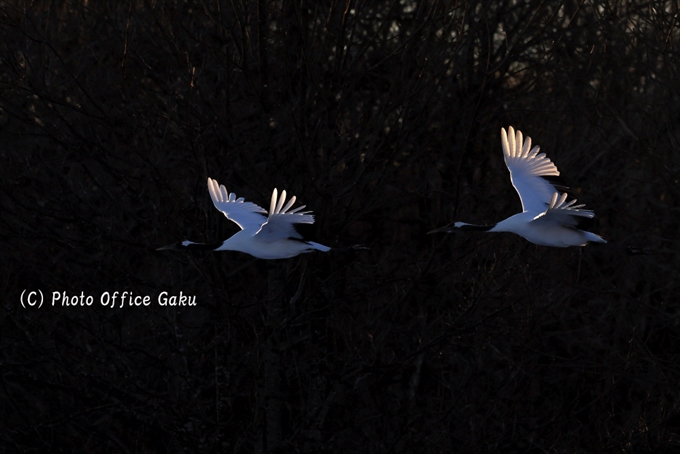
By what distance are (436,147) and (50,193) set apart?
5539 millimetres

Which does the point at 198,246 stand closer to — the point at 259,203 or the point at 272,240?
the point at 272,240

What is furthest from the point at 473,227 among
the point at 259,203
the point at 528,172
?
the point at 259,203

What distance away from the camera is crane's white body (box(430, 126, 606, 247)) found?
935cm

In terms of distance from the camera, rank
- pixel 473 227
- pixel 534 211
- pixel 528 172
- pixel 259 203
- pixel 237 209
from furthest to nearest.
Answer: pixel 259 203 < pixel 237 209 < pixel 528 172 < pixel 534 211 < pixel 473 227

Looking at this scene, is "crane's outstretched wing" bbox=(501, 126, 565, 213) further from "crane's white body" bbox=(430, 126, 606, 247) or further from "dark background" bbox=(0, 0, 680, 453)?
"dark background" bbox=(0, 0, 680, 453)

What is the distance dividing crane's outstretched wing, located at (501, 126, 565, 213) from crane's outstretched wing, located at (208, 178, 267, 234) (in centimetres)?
233

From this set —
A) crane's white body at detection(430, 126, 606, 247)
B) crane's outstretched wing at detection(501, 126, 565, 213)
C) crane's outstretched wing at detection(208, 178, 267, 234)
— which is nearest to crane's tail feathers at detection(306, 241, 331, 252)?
crane's outstretched wing at detection(208, 178, 267, 234)

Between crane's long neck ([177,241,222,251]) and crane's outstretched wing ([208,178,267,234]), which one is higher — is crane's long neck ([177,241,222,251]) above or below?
below

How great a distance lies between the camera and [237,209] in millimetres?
10234

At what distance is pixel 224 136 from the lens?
1049 cm

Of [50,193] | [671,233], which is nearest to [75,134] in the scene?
[50,193]

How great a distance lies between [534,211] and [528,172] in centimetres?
40

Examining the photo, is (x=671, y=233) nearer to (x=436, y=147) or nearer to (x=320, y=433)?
(x=436, y=147)

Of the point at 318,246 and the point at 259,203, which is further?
the point at 259,203
